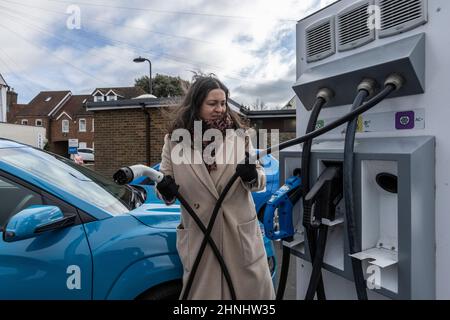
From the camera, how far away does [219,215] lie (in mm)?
1716

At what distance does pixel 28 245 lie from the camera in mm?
1755

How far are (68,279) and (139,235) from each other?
0.41 meters

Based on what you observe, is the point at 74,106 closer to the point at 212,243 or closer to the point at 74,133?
the point at 74,133

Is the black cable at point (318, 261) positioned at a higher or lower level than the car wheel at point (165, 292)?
higher

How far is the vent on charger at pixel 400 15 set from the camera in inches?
47.8

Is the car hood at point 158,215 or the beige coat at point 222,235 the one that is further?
the car hood at point 158,215

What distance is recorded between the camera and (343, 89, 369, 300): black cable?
1.30 m

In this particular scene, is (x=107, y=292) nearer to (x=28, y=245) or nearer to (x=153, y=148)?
(x=28, y=245)

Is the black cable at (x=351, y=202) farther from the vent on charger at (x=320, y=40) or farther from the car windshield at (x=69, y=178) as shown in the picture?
the car windshield at (x=69, y=178)

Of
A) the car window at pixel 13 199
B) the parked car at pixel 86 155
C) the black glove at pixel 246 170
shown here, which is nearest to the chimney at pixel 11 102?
the parked car at pixel 86 155

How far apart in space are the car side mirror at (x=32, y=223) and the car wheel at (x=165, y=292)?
0.61 m

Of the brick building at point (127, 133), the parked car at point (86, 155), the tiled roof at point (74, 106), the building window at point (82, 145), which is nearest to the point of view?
the brick building at point (127, 133)

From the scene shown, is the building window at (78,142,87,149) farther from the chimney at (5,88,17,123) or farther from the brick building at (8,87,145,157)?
the chimney at (5,88,17,123)

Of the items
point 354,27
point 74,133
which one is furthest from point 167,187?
point 74,133
